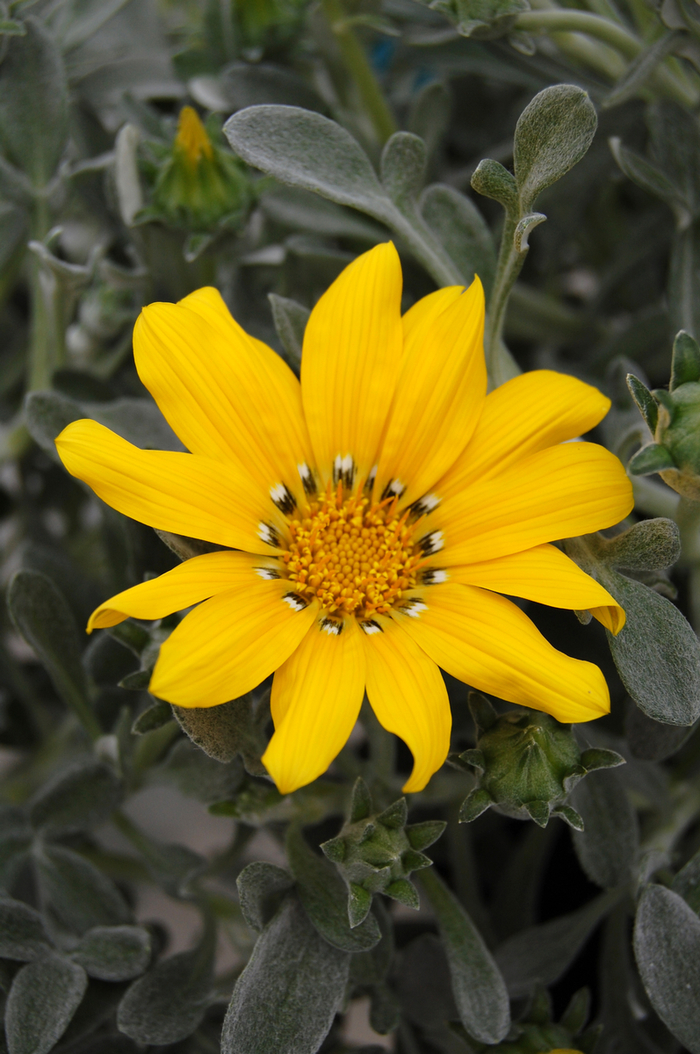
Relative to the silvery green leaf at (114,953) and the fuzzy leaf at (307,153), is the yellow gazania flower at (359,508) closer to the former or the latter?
the fuzzy leaf at (307,153)

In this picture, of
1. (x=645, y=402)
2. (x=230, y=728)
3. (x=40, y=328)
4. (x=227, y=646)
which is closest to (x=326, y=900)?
(x=230, y=728)

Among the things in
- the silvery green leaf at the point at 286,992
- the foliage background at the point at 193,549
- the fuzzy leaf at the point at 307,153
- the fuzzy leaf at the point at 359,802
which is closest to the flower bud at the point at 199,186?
the foliage background at the point at 193,549

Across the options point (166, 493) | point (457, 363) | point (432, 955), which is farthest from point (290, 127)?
point (432, 955)

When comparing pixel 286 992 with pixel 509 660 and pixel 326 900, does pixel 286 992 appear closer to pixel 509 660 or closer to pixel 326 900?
pixel 326 900

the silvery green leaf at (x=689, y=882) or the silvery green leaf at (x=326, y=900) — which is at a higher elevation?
the silvery green leaf at (x=326, y=900)

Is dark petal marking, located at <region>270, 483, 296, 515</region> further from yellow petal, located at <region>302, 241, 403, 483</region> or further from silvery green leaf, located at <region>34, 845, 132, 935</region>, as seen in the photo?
silvery green leaf, located at <region>34, 845, 132, 935</region>

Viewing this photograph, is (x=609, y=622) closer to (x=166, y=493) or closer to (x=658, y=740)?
(x=658, y=740)
